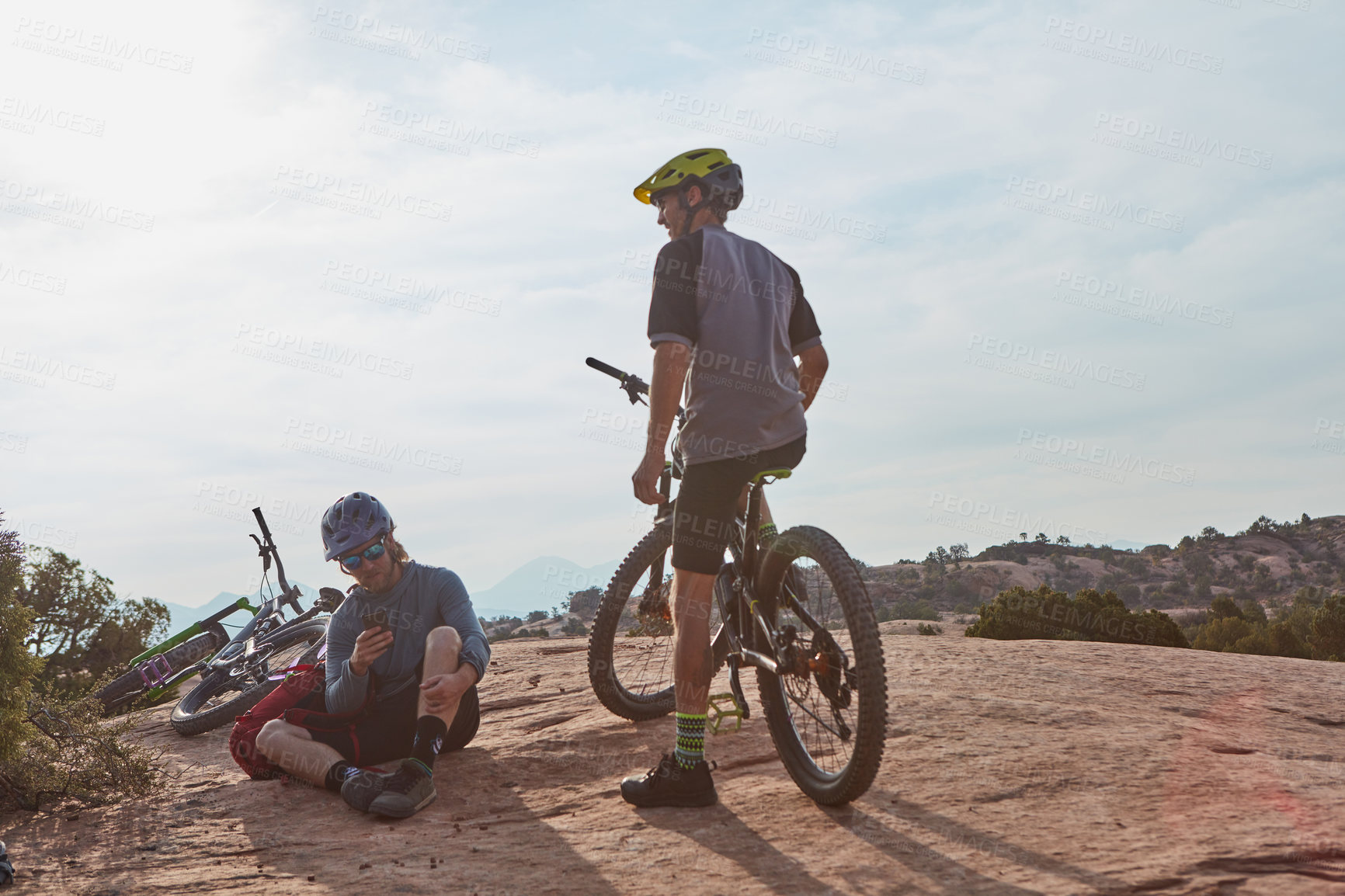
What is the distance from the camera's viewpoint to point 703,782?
3766 millimetres

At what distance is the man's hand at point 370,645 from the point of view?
14.1 ft

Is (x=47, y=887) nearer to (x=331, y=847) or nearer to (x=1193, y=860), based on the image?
(x=331, y=847)

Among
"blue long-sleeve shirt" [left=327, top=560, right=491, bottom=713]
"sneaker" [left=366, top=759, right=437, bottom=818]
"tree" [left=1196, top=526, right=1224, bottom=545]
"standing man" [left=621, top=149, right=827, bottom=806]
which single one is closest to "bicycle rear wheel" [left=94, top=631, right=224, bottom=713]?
"blue long-sleeve shirt" [left=327, top=560, right=491, bottom=713]

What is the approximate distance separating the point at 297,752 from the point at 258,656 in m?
3.37

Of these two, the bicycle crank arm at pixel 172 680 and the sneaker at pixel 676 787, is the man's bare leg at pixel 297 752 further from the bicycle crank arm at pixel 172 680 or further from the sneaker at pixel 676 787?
the bicycle crank arm at pixel 172 680

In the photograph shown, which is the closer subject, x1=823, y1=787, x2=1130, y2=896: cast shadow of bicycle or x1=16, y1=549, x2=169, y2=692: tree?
x1=823, y1=787, x2=1130, y2=896: cast shadow of bicycle

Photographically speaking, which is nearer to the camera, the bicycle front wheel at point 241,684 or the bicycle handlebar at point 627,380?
the bicycle handlebar at point 627,380

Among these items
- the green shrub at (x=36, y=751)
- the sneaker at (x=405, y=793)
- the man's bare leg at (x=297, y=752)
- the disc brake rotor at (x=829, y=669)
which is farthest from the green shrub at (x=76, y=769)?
the disc brake rotor at (x=829, y=669)

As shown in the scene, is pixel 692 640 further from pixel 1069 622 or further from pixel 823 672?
pixel 1069 622

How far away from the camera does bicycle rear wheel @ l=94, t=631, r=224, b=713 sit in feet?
26.0

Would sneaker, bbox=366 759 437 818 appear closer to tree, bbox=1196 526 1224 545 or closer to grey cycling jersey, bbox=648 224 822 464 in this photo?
grey cycling jersey, bbox=648 224 822 464

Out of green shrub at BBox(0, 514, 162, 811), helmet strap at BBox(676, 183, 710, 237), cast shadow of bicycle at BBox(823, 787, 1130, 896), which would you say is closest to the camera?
cast shadow of bicycle at BBox(823, 787, 1130, 896)

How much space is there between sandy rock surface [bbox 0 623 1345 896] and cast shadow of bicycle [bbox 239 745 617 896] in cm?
1

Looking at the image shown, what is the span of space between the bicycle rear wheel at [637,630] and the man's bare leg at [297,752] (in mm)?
1440
